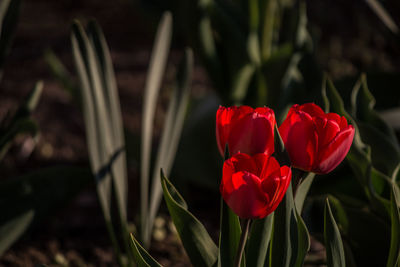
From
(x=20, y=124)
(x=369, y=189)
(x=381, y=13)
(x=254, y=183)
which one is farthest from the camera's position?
(x=381, y=13)

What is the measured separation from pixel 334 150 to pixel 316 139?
0.02 meters

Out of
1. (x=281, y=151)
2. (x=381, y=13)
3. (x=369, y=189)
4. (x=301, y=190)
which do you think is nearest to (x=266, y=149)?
(x=281, y=151)

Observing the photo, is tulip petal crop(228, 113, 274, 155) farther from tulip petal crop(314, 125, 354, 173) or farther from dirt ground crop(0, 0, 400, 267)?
dirt ground crop(0, 0, 400, 267)

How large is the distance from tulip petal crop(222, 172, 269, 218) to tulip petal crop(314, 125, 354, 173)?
0.09 meters

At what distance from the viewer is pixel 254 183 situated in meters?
0.51

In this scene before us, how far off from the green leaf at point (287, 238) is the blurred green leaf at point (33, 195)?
511 mm

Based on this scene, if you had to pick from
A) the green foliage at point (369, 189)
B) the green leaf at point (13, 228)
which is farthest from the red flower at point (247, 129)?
the green leaf at point (13, 228)

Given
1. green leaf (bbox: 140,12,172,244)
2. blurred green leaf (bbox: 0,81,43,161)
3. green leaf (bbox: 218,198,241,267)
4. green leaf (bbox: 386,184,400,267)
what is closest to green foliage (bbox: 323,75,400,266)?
green leaf (bbox: 386,184,400,267)

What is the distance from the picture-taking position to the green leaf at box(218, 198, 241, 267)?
0.63 metres

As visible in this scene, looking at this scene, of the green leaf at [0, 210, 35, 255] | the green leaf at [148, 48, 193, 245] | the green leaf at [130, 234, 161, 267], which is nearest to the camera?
the green leaf at [130, 234, 161, 267]

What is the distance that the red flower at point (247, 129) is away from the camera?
22.0 inches

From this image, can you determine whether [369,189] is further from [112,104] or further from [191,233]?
[112,104]

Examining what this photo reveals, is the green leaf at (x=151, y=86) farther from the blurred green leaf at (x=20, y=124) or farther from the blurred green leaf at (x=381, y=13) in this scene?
the blurred green leaf at (x=381, y=13)

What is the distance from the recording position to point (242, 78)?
1.35 meters
